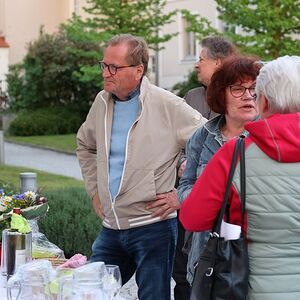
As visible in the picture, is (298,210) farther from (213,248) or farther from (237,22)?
(237,22)

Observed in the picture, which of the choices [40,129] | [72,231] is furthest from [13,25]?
[72,231]

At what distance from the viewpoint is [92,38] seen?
26438 mm

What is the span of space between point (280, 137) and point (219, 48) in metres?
2.15

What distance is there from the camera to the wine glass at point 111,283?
3.04 m

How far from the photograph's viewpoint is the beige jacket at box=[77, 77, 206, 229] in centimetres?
401

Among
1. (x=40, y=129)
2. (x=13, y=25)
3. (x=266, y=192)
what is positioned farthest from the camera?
(x=13, y=25)

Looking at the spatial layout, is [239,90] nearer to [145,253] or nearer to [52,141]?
[145,253]

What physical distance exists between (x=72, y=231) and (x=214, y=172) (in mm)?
4266

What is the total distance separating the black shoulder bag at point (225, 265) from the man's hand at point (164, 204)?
124 cm

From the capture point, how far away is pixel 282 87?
109 inches

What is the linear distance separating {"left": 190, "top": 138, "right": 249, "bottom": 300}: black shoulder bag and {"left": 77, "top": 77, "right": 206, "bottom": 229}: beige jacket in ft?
4.08

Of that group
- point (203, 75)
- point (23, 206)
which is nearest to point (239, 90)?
point (203, 75)

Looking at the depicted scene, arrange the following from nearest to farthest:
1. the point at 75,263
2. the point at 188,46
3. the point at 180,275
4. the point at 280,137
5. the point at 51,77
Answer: the point at 280,137 < the point at 75,263 < the point at 180,275 < the point at 51,77 < the point at 188,46

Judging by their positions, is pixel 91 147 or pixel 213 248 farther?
pixel 91 147
